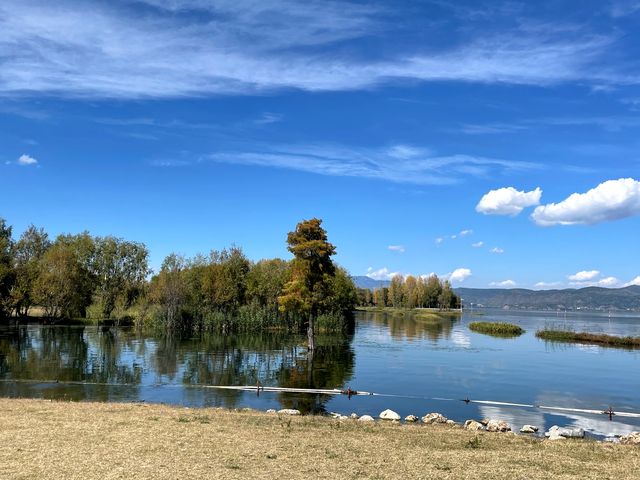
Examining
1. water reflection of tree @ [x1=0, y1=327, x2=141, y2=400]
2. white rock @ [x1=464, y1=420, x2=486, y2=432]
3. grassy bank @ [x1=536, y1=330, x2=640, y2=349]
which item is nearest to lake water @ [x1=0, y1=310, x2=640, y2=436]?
water reflection of tree @ [x1=0, y1=327, x2=141, y2=400]

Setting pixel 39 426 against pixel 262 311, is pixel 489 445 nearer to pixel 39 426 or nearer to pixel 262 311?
pixel 39 426

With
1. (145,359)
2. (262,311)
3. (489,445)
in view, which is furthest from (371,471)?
(262,311)

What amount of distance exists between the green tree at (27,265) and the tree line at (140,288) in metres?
0.16

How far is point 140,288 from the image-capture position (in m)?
102

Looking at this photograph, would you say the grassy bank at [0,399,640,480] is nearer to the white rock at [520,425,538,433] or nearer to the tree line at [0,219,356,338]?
the white rock at [520,425,538,433]

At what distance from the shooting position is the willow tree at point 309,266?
50750 mm

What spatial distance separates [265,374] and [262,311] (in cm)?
4456

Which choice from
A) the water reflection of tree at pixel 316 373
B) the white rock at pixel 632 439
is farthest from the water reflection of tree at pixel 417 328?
the white rock at pixel 632 439

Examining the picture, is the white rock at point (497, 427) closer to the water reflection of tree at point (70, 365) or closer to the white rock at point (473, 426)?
the white rock at point (473, 426)

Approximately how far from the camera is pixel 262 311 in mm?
81125

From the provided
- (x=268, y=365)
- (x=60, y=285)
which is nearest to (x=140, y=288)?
(x=60, y=285)

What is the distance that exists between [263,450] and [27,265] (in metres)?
88.7

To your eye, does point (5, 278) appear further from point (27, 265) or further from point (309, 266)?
point (309, 266)

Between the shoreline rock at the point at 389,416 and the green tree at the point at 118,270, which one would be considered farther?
the green tree at the point at 118,270
